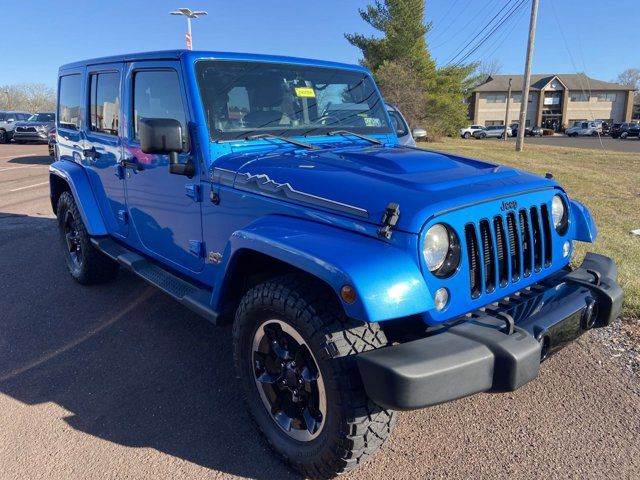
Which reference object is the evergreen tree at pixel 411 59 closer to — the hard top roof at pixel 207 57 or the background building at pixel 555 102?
the hard top roof at pixel 207 57

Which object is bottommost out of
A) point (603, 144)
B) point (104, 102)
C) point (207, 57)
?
point (603, 144)

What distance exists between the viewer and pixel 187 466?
242cm

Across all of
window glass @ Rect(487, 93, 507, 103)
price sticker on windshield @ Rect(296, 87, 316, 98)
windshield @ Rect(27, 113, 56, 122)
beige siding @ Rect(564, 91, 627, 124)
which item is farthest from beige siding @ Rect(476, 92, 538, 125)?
price sticker on windshield @ Rect(296, 87, 316, 98)

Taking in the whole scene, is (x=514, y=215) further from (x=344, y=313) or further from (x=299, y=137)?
(x=299, y=137)

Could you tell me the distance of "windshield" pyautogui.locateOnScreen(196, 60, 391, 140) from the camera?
2988mm

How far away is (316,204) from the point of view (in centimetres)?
236

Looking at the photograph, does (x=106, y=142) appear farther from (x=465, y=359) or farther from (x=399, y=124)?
(x=399, y=124)

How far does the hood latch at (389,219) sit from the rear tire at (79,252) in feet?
11.0

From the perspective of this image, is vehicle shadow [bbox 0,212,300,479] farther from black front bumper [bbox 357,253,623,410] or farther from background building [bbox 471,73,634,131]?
background building [bbox 471,73,634,131]

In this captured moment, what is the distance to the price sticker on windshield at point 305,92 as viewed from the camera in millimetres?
3359

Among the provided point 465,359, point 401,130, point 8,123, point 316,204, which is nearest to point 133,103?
point 316,204

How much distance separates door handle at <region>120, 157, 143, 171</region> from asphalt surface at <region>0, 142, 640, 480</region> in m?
1.28

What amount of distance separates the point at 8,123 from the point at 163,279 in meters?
26.3

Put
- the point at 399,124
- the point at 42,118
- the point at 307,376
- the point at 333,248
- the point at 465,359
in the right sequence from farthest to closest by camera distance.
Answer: the point at 42,118, the point at 399,124, the point at 307,376, the point at 333,248, the point at 465,359
